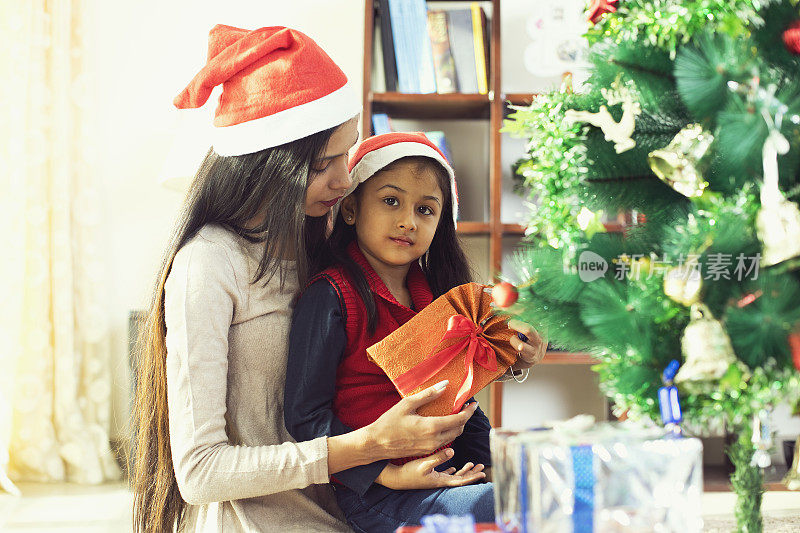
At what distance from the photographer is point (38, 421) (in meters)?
2.53

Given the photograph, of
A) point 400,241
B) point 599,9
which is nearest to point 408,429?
point 400,241

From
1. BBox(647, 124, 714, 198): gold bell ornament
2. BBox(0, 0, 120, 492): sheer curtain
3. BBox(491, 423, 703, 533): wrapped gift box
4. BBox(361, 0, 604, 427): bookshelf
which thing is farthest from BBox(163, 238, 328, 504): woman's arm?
BBox(0, 0, 120, 492): sheer curtain

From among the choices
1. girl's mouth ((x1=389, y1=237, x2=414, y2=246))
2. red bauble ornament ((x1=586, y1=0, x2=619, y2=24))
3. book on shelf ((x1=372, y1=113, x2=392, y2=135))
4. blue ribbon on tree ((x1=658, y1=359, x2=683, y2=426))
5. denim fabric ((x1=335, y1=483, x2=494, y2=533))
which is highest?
book on shelf ((x1=372, y1=113, x2=392, y2=135))

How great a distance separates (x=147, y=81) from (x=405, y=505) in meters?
2.22

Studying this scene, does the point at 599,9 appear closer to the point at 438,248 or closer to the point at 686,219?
the point at 686,219

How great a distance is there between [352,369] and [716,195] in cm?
64

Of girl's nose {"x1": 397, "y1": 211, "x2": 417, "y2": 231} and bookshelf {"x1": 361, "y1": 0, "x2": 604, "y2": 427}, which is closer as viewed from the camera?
girl's nose {"x1": 397, "y1": 211, "x2": 417, "y2": 231}

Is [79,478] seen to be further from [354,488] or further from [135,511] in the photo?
[354,488]

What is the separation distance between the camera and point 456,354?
3.71 ft

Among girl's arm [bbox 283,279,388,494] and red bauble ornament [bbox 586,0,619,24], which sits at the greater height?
red bauble ornament [bbox 586,0,619,24]

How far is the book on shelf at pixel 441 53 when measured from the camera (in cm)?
243

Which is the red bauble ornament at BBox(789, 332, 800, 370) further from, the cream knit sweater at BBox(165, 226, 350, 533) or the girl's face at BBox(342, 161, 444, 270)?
the girl's face at BBox(342, 161, 444, 270)

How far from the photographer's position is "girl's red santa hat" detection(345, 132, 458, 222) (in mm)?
1292

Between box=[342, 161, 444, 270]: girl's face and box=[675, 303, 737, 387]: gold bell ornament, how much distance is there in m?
0.66
